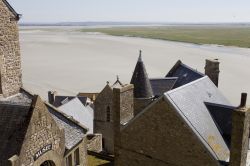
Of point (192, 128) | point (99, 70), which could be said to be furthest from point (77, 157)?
point (99, 70)

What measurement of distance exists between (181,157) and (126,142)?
334 centimetres

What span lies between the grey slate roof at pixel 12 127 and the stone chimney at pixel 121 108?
494 cm

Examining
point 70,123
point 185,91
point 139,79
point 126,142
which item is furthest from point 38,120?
point 139,79

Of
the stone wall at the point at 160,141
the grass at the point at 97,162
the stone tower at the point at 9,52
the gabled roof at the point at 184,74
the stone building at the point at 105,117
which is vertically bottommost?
the grass at the point at 97,162

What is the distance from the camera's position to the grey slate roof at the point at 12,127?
37.6ft

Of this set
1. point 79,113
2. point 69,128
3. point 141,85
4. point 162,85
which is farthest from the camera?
point 79,113

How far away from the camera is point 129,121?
620 inches

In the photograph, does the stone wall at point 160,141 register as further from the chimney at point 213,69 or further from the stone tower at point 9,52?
the chimney at point 213,69

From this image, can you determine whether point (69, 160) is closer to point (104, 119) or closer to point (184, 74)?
point (184, 74)

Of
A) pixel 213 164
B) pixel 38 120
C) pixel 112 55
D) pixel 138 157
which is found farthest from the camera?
pixel 112 55

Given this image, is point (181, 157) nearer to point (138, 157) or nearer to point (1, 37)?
point (138, 157)

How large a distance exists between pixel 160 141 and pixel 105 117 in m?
15.0

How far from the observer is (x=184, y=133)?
1384 centimetres

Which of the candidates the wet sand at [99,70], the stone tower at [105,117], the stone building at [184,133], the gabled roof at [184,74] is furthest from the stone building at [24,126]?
the wet sand at [99,70]
